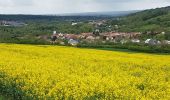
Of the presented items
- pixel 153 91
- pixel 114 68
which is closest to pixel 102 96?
pixel 153 91

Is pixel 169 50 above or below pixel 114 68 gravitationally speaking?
below

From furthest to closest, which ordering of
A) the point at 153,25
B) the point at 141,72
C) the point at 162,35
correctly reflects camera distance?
the point at 153,25, the point at 162,35, the point at 141,72

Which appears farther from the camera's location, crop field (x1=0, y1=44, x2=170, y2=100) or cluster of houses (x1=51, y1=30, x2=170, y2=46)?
cluster of houses (x1=51, y1=30, x2=170, y2=46)

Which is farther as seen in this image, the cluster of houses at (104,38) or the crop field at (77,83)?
the cluster of houses at (104,38)

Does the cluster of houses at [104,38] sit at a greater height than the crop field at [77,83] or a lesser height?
lesser

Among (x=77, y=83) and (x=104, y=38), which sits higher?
(x=77, y=83)

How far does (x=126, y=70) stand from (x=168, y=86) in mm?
6068

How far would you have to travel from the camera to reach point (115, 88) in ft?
55.3

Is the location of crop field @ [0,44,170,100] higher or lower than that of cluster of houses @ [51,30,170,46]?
higher

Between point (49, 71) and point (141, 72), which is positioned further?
point (141, 72)

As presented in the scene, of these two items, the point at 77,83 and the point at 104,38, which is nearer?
the point at 77,83

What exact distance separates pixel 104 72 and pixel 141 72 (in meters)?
1.92

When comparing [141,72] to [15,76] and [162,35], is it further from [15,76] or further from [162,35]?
[162,35]

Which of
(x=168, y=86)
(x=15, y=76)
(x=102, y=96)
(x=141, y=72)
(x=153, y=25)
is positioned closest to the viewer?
(x=102, y=96)
